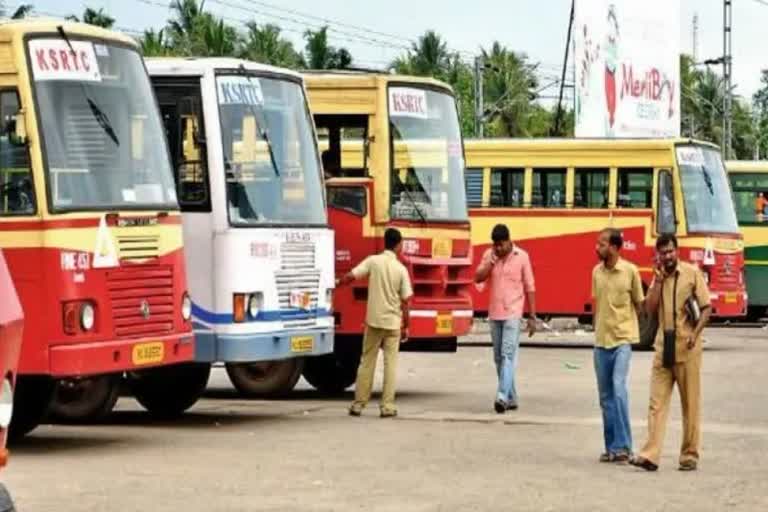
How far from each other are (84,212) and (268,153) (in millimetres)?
3762

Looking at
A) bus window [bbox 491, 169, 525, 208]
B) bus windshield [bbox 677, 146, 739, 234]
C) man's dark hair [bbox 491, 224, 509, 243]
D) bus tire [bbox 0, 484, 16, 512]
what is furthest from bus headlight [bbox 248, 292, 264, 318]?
bus window [bbox 491, 169, 525, 208]

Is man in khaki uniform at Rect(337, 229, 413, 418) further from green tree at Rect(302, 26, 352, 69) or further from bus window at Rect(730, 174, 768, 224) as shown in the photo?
green tree at Rect(302, 26, 352, 69)

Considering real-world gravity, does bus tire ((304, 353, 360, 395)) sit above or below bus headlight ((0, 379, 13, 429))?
below

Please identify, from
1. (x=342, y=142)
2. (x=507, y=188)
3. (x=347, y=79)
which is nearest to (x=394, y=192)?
(x=342, y=142)

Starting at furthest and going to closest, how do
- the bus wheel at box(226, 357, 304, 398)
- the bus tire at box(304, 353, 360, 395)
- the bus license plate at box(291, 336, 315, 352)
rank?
the bus tire at box(304, 353, 360, 395), the bus wheel at box(226, 357, 304, 398), the bus license plate at box(291, 336, 315, 352)

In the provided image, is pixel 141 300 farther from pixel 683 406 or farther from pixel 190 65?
pixel 683 406

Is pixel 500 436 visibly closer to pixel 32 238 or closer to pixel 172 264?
pixel 172 264

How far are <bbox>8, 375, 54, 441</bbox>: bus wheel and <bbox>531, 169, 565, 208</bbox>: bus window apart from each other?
19612 mm

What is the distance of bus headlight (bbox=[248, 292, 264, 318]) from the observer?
19.8m

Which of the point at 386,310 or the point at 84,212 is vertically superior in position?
the point at 84,212

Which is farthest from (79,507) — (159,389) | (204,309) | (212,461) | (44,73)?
(159,389)

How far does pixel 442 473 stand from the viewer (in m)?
15.9

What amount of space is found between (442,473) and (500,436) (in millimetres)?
3443

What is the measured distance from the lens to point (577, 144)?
3612 cm
